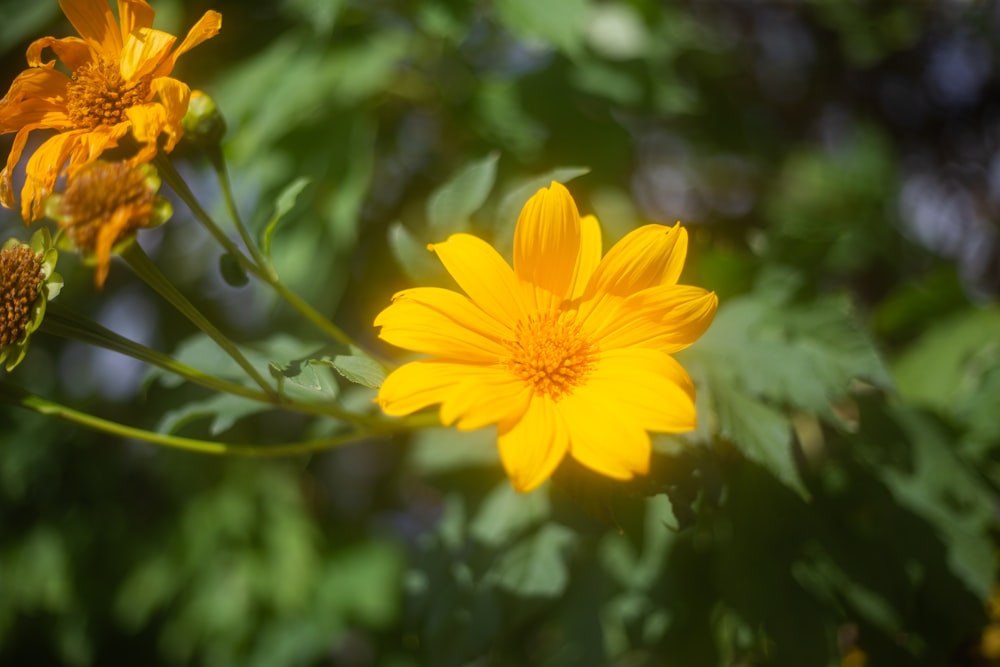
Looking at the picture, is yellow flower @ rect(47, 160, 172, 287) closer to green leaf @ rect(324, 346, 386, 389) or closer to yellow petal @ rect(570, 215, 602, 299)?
green leaf @ rect(324, 346, 386, 389)

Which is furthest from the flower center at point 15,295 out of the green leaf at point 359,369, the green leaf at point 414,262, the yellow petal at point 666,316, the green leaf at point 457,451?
the green leaf at point 457,451

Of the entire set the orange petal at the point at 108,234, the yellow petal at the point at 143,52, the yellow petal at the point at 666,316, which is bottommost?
the yellow petal at the point at 666,316

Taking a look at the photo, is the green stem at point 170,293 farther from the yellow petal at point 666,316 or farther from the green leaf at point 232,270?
the yellow petal at point 666,316

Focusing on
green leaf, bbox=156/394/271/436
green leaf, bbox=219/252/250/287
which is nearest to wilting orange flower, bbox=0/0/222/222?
green leaf, bbox=219/252/250/287

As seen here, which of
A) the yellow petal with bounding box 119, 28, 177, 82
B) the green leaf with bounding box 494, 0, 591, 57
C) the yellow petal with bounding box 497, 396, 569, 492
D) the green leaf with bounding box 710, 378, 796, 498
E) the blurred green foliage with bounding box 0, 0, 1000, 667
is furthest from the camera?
the green leaf with bounding box 494, 0, 591, 57

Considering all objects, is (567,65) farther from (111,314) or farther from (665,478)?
(111,314)

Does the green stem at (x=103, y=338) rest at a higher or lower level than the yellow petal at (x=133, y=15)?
lower
